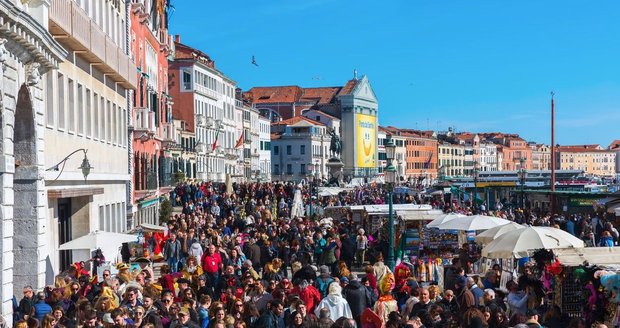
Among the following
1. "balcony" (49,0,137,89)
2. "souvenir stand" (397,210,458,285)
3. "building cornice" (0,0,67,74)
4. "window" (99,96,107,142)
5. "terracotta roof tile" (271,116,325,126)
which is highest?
"terracotta roof tile" (271,116,325,126)

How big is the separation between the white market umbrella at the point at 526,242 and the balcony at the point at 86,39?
9.07 metres

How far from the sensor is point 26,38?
1656cm

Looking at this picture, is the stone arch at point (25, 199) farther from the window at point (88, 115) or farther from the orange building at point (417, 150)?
the orange building at point (417, 150)

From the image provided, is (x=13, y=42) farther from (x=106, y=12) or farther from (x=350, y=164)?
(x=350, y=164)

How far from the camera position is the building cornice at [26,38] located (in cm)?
1536

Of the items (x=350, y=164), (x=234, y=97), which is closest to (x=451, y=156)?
(x=350, y=164)

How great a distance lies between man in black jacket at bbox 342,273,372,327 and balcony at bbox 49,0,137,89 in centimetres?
830

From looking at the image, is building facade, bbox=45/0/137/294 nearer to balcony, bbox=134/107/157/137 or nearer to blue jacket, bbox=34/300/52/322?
balcony, bbox=134/107/157/137

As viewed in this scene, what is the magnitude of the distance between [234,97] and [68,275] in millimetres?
78227

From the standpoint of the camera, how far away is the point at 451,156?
196 m

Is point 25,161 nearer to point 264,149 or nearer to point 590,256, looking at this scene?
point 590,256

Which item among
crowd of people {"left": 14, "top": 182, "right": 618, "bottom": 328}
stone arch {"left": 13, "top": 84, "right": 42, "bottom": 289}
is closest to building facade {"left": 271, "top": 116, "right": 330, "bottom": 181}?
crowd of people {"left": 14, "top": 182, "right": 618, "bottom": 328}

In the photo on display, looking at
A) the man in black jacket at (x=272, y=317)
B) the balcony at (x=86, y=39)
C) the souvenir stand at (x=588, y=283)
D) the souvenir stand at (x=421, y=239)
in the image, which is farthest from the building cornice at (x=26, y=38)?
the souvenir stand at (x=421, y=239)

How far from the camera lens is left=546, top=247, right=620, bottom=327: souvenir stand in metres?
14.6
